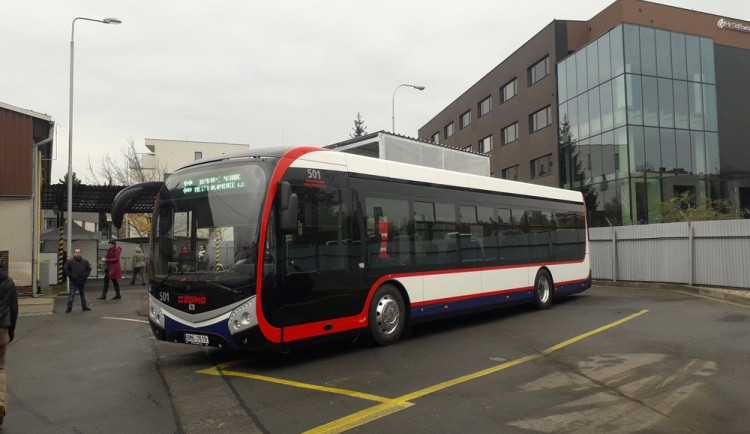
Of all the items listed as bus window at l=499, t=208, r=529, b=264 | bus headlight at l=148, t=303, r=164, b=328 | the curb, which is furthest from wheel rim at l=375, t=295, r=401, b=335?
the curb

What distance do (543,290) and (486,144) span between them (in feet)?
112

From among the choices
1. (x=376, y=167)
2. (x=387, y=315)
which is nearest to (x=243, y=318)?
(x=387, y=315)

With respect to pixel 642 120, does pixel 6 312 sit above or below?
below

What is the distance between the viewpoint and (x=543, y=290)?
13.6 metres

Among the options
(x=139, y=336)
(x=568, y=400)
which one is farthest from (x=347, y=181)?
(x=139, y=336)

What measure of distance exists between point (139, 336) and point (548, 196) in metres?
10.00

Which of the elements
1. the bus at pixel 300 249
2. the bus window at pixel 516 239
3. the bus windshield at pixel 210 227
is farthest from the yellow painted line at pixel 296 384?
the bus window at pixel 516 239

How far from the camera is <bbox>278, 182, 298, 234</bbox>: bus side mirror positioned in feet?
22.9

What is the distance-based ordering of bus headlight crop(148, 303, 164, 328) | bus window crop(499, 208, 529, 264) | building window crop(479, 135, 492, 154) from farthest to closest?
building window crop(479, 135, 492, 154) < bus window crop(499, 208, 529, 264) < bus headlight crop(148, 303, 164, 328)

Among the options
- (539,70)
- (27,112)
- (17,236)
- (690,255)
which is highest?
(539,70)

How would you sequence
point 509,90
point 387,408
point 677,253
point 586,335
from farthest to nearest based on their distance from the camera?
point 509,90, point 677,253, point 586,335, point 387,408

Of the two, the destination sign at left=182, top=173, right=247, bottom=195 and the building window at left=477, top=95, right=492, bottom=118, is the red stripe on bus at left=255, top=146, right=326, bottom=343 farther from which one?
the building window at left=477, top=95, right=492, bottom=118

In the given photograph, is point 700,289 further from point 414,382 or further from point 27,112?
point 27,112

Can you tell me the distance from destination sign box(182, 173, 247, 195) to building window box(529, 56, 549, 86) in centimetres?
3279
